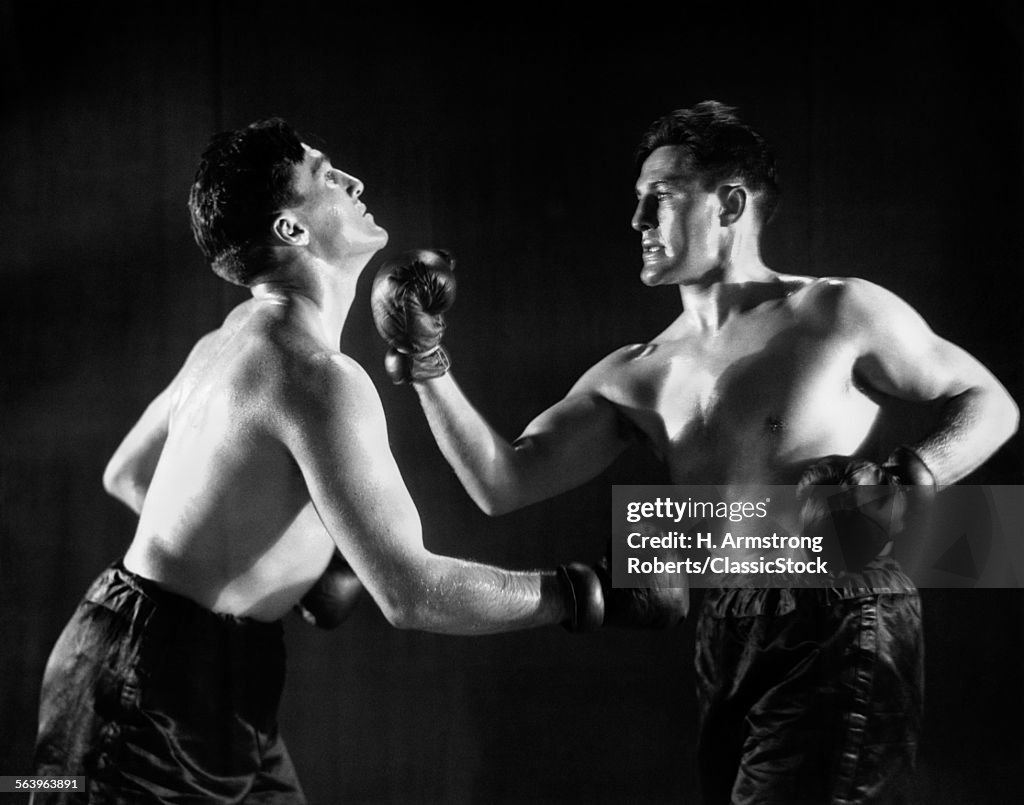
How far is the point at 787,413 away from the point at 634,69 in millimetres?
900

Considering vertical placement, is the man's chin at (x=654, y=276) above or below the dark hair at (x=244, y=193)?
below

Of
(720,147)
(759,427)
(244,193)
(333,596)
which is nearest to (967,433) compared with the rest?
(759,427)

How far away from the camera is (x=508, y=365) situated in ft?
8.94

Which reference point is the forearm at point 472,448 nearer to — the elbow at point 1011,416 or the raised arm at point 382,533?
the raised arm at point 382,533

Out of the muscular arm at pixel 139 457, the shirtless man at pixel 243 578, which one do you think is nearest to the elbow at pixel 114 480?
the muscular arm at pixel 139 457

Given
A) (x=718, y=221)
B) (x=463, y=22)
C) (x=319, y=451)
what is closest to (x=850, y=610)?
(x=718, y=221)

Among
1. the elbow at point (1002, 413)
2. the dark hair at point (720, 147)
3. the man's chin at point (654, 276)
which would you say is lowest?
the elbow at point (1002, 413)

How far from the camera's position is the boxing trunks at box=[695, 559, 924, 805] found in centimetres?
250

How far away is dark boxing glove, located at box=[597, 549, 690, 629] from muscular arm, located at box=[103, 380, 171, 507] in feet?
3.56

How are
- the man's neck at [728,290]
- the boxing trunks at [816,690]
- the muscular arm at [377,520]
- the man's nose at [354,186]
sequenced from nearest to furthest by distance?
the muscular arm at [377,520]
the boxing trunks at [816,690]
the man's neck at [728,290]
the man's nose at [354,186]

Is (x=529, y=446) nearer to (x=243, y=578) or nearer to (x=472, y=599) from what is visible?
(x=472, y=599)

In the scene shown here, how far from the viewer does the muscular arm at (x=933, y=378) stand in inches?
99.7

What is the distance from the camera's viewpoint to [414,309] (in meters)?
2.64

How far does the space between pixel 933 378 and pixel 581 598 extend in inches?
36.3
